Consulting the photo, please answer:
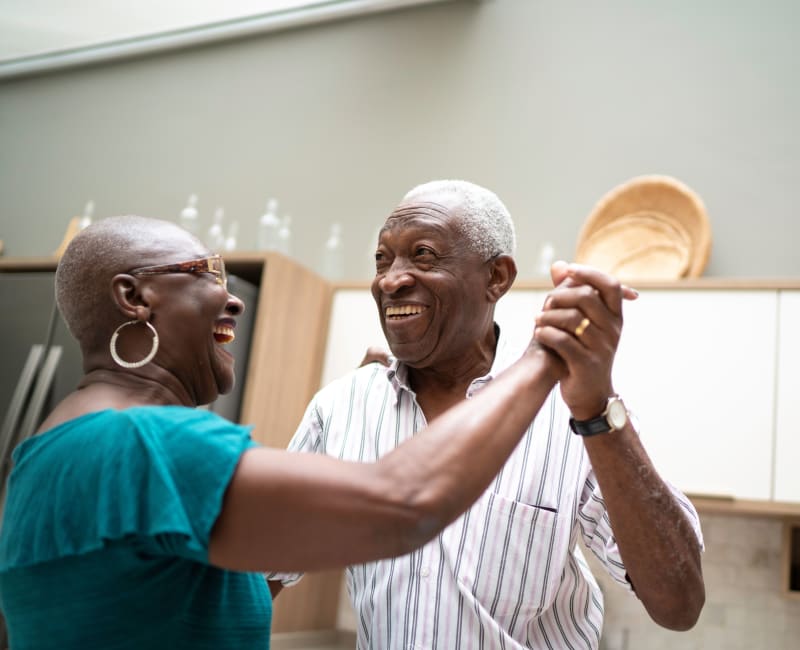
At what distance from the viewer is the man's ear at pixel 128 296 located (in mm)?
1023

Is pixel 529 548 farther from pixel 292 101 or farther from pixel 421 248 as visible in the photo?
pixel 292 101

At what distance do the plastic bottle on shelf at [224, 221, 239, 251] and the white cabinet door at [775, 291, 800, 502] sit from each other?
1985 millimetres

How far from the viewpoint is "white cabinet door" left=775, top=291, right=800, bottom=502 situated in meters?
2.37

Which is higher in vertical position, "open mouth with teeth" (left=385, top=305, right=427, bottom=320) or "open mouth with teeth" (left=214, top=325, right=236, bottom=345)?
"open mouth with teeth" (left=385, top=305, right=427, bottom=320)

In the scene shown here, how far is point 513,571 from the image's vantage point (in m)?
1.31

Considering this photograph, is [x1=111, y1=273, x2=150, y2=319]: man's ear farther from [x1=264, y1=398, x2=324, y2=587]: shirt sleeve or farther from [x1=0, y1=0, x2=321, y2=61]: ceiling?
[x1=0, y1=0, x2=321, y2=61]: ceiling

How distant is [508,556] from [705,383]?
1425 mm

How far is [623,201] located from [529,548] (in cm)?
188

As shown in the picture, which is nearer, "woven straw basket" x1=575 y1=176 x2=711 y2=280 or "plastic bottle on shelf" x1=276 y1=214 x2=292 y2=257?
"woven straw basket" x1=575 y1=176 x2=711 y2=280

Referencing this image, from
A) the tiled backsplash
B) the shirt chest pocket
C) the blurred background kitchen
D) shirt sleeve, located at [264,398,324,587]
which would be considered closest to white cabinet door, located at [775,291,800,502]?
the blurred background kitchen

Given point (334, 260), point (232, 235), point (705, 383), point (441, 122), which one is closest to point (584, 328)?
point (705, 383)

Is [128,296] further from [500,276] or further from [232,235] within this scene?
[232,235]

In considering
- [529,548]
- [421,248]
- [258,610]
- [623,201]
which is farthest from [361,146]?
[258,610]

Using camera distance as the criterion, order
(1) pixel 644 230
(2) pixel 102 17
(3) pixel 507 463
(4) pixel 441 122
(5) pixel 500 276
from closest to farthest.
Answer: (3) pixel 507 463 < (5) pixel 500 276 < (1) pixel 644 230 < (4) pixel 441 122 < (2) pixel 102 17
